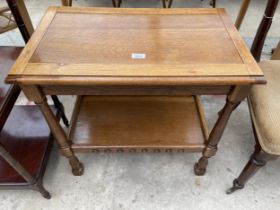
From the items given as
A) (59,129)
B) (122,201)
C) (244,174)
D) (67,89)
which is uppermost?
(67,89)

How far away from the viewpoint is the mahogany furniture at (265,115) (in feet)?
2.37

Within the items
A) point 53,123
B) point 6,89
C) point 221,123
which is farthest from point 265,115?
point 6,89

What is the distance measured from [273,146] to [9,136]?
43.5 inches

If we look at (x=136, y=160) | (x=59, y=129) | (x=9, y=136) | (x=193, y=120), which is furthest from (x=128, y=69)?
(x=9, y=136)

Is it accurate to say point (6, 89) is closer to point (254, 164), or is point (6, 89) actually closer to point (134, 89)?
point (134, 89)

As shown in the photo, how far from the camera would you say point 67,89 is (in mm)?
679

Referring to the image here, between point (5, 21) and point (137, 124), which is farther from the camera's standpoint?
point (5, 21)

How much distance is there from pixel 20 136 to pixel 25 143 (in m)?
0.05

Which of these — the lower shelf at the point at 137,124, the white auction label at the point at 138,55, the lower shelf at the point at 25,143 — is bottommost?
the lower shelf at the point at 25,143

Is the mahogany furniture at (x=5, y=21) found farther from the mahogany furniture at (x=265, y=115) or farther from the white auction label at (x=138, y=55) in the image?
the mahogany furniture at (x=265, y=115)

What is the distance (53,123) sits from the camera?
0.80 meters

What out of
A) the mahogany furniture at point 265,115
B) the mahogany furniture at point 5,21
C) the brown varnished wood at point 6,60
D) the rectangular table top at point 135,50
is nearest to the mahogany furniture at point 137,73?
the rectangular table top at point 135,50

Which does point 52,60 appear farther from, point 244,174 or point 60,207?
point 244,174

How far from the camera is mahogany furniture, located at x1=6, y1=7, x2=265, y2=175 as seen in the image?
24.4 inches
